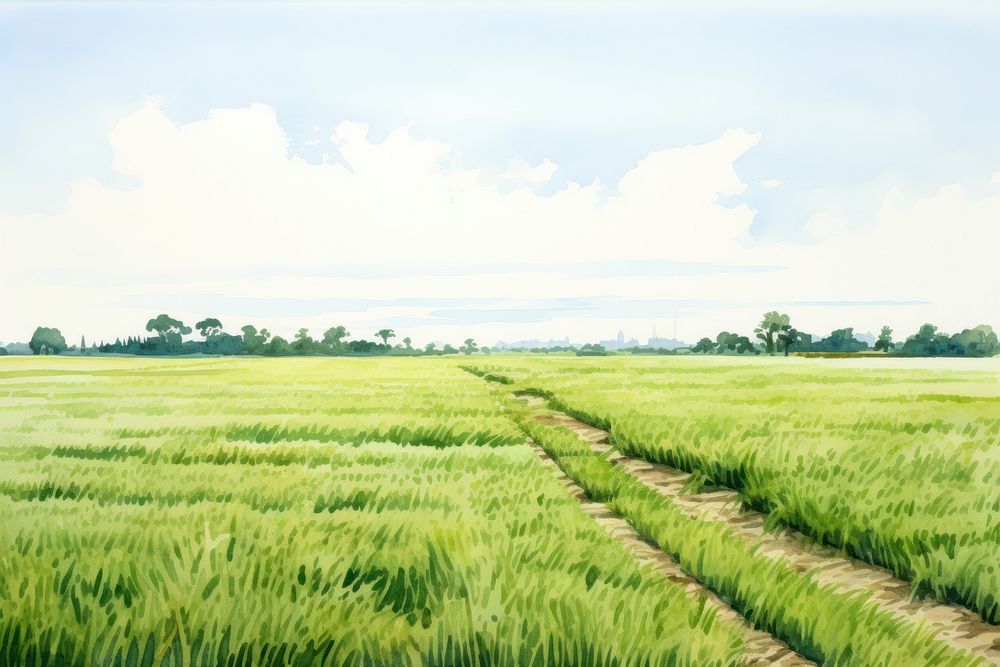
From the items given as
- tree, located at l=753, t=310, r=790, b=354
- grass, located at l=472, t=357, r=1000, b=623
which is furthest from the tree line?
grass, located at l=472, t=357, r=1000, b=623

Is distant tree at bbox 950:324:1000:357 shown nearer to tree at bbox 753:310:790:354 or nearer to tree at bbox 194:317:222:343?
tree at bbox 753:310:790:354

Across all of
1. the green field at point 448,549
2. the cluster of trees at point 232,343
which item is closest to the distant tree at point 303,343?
the cluster of trees at point 232,343

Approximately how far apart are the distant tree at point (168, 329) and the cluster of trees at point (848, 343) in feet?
361

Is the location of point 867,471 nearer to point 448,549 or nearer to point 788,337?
point 448,549

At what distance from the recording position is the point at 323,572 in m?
5.57

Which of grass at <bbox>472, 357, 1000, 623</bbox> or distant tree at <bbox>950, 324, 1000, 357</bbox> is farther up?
distant tree at <bbox>950, 324, 1000, 357</bbox>

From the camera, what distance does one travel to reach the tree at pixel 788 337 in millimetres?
158125

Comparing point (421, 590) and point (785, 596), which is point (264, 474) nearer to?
point (421, 590)

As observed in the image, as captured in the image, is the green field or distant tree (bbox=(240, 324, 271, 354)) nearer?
the green field

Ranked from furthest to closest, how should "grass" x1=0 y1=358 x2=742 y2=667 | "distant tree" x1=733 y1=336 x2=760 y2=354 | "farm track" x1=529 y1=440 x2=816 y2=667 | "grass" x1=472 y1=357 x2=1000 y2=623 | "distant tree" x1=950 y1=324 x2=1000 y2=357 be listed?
"distant tree" x1=733 y1=336 x2=760 y2=354 < "distant tree" x1=950 y1=324 x2=1000 y2=357 < "grass" x1=472 y1=357 x2=1000 y2=623 < "farm track" x1=529 y1=440 x2=816 y2=667 < "grass" x1=0 y1=358 x2=742 y2=667

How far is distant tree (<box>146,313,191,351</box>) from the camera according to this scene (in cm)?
13557

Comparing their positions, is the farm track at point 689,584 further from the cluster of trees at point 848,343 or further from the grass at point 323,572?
the cluster of trees at point 848,343

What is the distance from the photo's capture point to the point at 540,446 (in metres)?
17.1

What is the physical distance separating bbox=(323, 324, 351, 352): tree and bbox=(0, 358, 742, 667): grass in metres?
160
